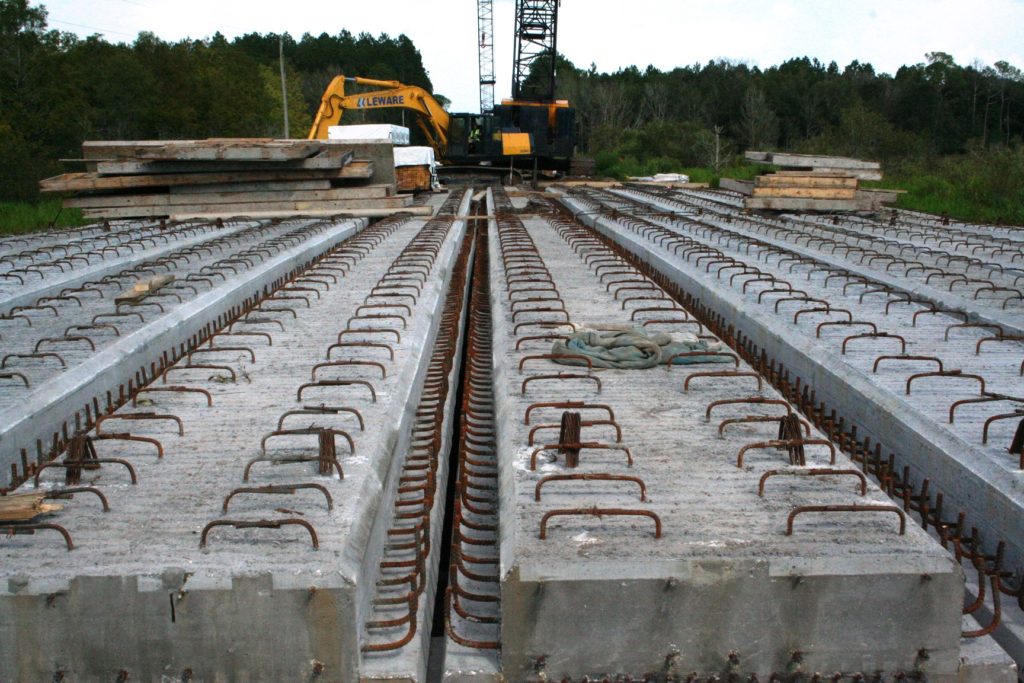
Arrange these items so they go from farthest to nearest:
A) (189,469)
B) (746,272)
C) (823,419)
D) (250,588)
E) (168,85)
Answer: (168,85) < (746,272) < (823,419) < (189,469) < (250,588)

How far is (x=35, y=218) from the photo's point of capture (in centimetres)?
1856

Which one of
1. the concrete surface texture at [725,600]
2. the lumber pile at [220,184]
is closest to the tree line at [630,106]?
the lumber pile at [220,184]

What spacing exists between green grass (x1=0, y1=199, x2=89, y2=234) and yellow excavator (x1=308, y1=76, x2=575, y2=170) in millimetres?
8445

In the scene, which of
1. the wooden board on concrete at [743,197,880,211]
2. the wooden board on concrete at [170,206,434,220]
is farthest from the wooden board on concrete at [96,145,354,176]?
the wooden board on concrete at [743,197,880,211]

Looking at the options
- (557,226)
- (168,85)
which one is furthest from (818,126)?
(557,226)

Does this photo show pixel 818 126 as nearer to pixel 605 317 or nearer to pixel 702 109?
pixel 702 109

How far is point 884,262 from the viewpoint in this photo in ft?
35.1

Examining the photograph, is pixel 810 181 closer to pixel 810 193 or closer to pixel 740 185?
pixel 810 193

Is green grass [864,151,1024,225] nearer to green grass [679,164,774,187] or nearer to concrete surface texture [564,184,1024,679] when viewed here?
green grass [679,164,774,187]

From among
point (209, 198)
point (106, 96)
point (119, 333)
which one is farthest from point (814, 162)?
point (106, 96)

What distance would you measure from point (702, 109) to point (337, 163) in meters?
56.2

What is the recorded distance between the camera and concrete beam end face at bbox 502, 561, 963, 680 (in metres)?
3.32

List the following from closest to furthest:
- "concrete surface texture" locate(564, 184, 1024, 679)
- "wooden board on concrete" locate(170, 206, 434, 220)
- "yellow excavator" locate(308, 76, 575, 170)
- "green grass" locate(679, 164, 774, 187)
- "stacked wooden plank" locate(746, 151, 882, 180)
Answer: "concrete surface texture" locate(564, 184, 1024, 679)
"wooden board on concrete" locate(170, 206, 434, 220)
"stacked wooden plank" locate(746, 151, 882, 180)
"yellow excavator" locate(308, 76, 575, 170)
"green grass" locate(679, 164, 774, 187)

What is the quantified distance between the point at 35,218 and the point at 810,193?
14.4 m
